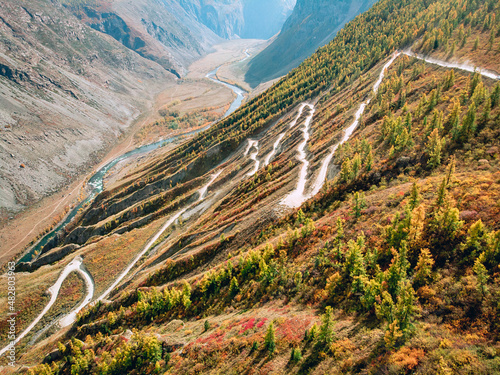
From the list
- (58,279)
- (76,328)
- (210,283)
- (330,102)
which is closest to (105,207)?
(58,279)

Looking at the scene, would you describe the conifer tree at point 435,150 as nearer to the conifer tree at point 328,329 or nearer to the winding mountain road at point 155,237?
the conifer tree at point 328,329

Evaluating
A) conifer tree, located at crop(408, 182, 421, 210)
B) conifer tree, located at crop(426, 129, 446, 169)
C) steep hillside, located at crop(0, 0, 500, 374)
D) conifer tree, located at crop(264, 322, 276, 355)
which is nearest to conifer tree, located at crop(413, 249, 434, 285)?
steep hillside, located at crop(0, 0, 500, 374)

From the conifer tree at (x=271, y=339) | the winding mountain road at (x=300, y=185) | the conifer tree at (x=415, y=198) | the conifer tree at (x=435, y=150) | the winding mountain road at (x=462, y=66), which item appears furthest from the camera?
the winding mountain road at (x=462, y=66)

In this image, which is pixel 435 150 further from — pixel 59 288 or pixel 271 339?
pixel 59 288

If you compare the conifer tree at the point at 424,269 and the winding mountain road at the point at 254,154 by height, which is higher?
the winding mountain road at the point at 254,154

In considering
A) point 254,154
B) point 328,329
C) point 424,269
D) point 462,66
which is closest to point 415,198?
point 424,269

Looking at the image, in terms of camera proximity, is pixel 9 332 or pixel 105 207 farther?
pixel 105 207

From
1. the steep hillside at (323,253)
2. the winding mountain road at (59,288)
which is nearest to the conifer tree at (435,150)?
the steep hillside at (323,253)

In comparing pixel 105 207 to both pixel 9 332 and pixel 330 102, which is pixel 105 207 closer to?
pixel 9 332
